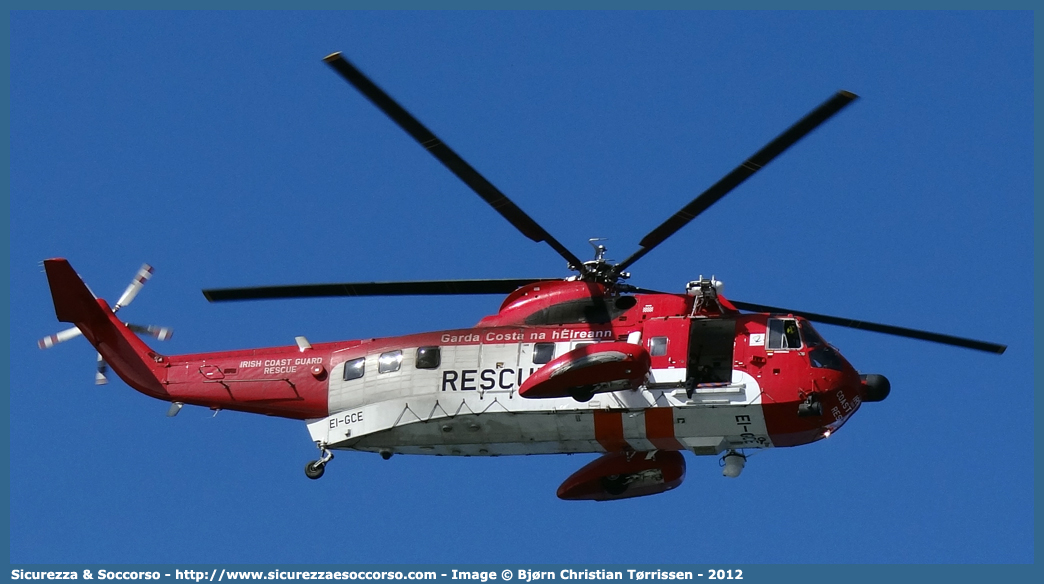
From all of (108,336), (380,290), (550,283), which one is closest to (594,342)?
(550,283)

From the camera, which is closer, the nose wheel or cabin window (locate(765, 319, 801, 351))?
cabin window (locate(765, 319, 801, 351))

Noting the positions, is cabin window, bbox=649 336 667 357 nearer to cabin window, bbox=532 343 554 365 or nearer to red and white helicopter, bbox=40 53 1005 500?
red and white helicopter, bbox=40 53 1005 500

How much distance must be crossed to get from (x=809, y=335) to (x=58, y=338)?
1407 cm

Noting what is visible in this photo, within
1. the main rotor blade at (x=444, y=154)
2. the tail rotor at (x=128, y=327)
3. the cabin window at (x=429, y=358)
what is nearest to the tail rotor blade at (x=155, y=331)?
the tail rotor at (x=128, y=327)

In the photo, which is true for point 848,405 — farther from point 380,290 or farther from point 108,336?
point 108,336

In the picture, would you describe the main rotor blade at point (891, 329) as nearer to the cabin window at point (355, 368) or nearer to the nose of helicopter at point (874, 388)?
the nose of helicopter at point (874, 388)

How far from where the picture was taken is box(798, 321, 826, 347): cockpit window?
24.8 metres

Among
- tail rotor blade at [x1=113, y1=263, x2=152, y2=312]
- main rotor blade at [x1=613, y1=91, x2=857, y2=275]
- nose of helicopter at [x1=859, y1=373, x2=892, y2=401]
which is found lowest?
nose of helicopter at [x1=859, y1=373, x2=892, y2=401]

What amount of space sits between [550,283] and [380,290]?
9.66 ft

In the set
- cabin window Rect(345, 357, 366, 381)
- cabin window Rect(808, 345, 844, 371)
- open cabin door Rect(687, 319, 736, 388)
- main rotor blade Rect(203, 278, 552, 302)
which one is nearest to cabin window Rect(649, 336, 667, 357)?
open cabin door Rect(687, 319, 736, 388)

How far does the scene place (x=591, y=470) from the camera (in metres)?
26.6

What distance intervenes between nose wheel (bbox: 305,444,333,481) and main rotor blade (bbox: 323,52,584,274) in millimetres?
5563

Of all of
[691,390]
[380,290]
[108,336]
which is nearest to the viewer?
[691,390]

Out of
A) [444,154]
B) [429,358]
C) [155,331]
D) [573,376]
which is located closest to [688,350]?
[573,376]
